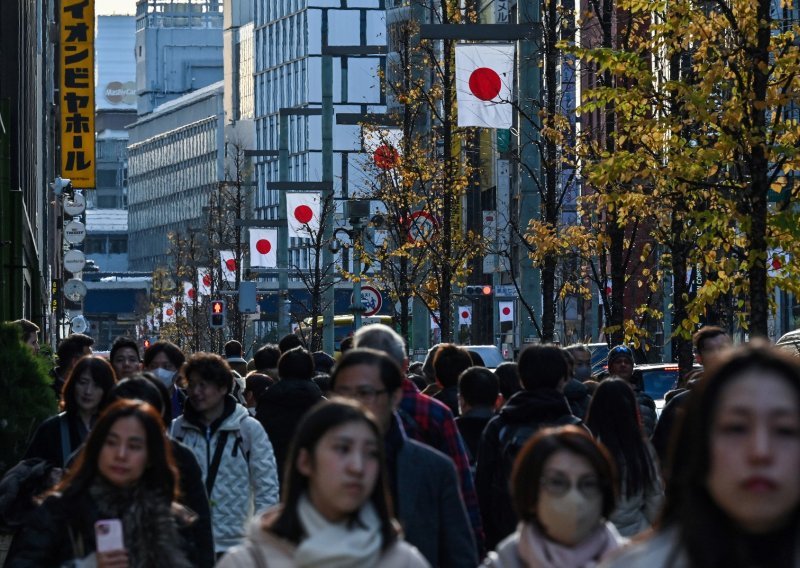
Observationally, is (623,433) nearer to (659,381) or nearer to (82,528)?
(82,528)

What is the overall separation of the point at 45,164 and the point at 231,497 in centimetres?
5542

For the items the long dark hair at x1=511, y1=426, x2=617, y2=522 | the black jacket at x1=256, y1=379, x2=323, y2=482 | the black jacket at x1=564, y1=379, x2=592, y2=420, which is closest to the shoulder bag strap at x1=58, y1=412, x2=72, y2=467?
the black jacket at x1=256, y1=379, x2=323, y2=482

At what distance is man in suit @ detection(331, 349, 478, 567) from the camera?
6789mm

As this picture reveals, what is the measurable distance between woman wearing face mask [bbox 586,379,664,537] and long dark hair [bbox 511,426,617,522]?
313 cm

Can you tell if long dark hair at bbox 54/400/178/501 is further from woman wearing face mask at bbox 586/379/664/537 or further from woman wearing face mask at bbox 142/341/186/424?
woman wearing face mask at bbox 142/341/186/424

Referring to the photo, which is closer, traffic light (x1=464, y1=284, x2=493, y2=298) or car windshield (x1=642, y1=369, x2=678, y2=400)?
car windshield (x1=642, y1=369, x2=678, y2=400)

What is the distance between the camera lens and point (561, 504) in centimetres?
509

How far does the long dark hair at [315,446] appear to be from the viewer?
454 centimetres

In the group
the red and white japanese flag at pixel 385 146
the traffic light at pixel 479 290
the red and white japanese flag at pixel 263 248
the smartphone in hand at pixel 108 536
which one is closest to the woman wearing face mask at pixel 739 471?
the smartphone in hand at pixel 108 536

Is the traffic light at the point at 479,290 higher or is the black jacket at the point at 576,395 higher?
the traffic light at the point at 479,290

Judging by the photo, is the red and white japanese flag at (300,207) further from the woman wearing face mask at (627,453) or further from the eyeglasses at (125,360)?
the woman wearing face mask at (627,453)

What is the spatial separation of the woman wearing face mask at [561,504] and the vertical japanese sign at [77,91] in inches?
1936

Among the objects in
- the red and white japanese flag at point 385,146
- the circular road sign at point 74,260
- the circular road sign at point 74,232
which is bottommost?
the circular road sign at point 74,260

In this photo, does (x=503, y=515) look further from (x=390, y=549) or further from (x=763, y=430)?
(x=763, y=430)
